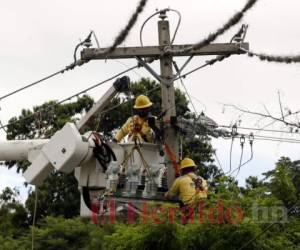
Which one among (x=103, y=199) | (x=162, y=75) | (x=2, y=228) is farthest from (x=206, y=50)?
(x=2, y=228)

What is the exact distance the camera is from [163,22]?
15539mm

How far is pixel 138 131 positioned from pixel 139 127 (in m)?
0.07

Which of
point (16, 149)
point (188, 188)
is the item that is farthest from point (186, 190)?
point (16, 149)

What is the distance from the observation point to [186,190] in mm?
14344

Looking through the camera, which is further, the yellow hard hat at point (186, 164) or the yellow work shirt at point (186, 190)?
the yellow hard hat at point (186, 164)

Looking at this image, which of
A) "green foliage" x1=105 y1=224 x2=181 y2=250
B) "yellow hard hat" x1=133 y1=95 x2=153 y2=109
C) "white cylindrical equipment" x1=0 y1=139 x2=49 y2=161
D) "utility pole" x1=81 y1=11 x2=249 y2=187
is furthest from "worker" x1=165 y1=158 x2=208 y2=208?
"white cylindrical equipment" x1=0 y1=139 x2=49 y2=161

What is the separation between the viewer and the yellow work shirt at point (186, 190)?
14.2 m

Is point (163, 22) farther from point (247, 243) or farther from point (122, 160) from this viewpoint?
point (247, 243)

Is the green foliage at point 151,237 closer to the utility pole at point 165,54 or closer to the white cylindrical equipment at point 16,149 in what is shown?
the utility pole at point 165,54

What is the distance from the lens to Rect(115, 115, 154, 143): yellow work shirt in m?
14.2

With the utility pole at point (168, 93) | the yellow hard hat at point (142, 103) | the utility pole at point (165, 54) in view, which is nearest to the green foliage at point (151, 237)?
Answer: the utility pole at point (168, 93)

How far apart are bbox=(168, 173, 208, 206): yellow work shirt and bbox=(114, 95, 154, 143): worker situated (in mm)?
716

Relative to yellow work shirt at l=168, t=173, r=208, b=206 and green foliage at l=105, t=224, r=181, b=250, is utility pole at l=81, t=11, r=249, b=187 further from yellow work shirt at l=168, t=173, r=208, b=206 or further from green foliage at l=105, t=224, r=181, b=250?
green foliage at l=105, t=224, r=181, b=250

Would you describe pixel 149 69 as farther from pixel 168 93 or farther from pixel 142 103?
pixel 142 103
